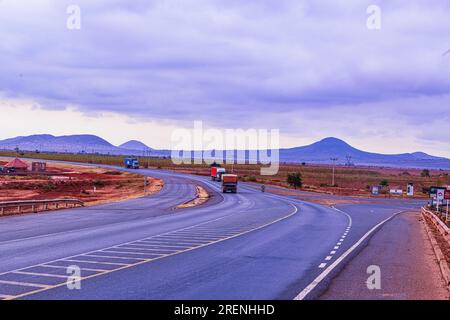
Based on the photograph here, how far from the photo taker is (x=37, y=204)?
39.6m

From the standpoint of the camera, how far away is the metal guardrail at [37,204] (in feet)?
116

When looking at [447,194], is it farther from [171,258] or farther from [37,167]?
[37,167]

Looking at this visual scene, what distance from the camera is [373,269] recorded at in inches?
624

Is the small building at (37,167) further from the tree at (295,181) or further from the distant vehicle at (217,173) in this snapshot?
the tree at (295,181)

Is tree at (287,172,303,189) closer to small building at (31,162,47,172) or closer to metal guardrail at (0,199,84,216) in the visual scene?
small building at (31,162,47,172)

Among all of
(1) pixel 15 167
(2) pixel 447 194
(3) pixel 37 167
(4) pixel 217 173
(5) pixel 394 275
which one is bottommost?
(4) pixel 217 173

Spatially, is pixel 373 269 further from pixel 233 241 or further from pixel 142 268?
pixel 233 241

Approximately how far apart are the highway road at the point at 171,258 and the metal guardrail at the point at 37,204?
4759 millimetres

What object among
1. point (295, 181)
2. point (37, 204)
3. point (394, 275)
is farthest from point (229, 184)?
point (394, 275)

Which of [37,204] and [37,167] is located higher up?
[37,167]

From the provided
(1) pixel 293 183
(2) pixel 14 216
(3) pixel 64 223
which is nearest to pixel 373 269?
(3) pixel 64 223

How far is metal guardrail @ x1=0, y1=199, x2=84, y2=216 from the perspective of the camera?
35406mm

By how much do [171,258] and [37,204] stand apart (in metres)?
24.7
